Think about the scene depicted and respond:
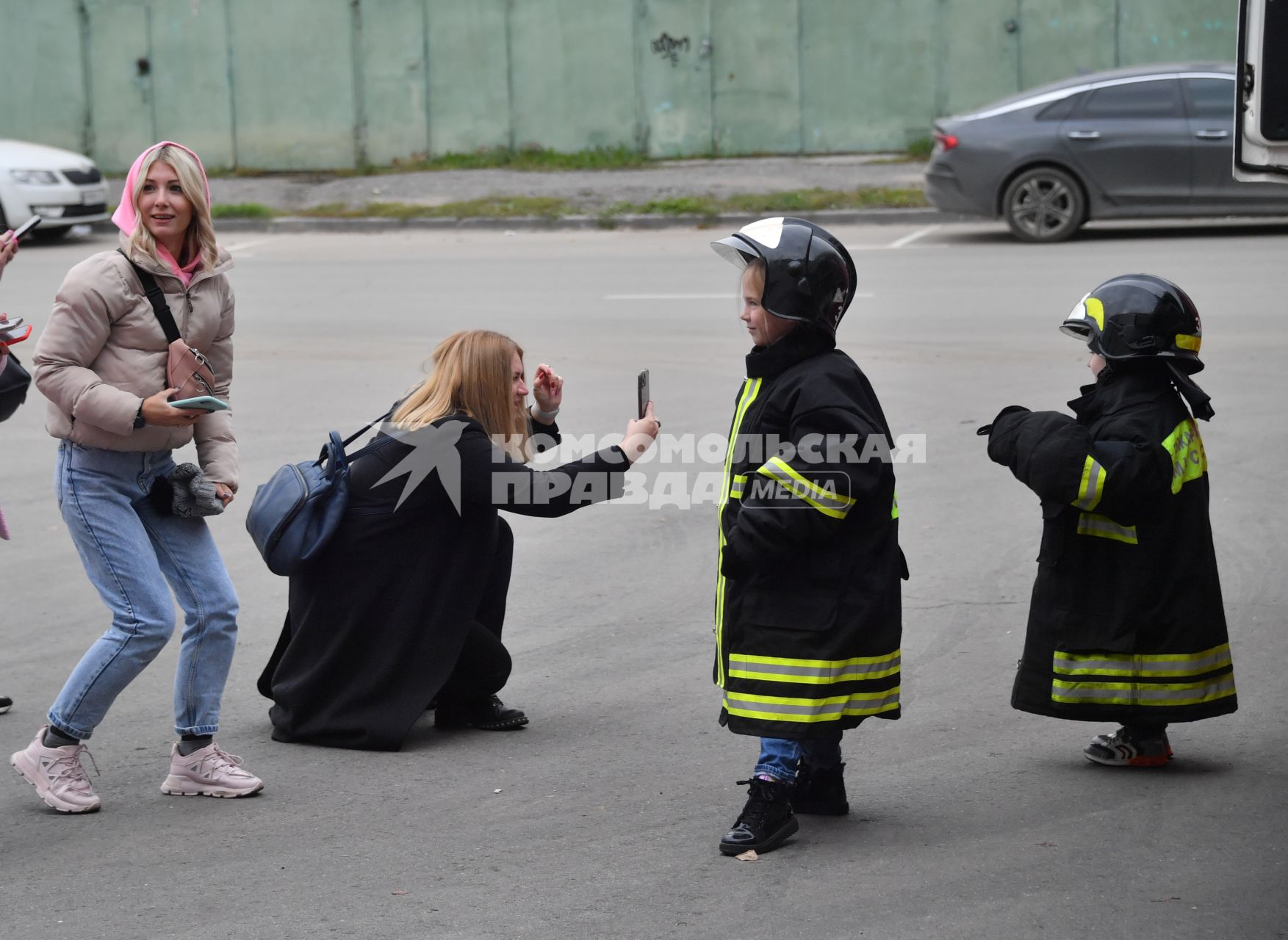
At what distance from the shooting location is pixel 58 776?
442cm

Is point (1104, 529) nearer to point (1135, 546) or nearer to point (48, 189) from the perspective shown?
point (1135, 546)

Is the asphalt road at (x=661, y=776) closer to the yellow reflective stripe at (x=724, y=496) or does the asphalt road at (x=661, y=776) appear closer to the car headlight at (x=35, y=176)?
the yellow reflective stripe at (x=724, y=496)

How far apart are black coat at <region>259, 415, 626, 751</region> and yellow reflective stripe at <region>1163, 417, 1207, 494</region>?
1860 mm

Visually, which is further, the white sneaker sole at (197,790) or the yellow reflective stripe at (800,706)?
the white sneaker sole at (197,790)

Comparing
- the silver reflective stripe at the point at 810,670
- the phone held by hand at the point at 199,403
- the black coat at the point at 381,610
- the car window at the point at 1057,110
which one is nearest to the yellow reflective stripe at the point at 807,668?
the silver reflective stripe at the point at 810,670

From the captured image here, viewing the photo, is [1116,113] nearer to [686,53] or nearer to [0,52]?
[686,53]

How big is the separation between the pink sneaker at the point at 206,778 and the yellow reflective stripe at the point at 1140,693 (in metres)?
2.23

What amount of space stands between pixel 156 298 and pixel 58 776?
4.31 ft

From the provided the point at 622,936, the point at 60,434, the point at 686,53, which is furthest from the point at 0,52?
the point at 622,936

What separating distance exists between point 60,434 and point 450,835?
58.3 inches

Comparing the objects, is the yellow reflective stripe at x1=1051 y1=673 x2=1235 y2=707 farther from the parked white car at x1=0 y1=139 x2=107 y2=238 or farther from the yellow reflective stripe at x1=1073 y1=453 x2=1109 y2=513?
the parked white car at x1=0 y1=139 x2=107 y2=238

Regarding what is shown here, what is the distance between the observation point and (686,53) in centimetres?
2261

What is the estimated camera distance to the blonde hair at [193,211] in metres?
4.34

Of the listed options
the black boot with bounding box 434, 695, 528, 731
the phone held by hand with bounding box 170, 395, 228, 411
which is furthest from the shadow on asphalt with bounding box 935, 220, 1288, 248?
the phone held by hand with bounding box 170, 395, 228, 411
